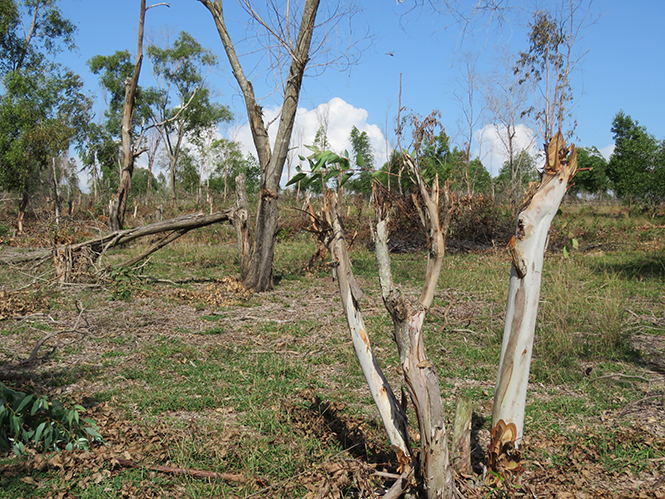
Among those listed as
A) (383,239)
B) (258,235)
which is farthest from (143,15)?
(383,239)

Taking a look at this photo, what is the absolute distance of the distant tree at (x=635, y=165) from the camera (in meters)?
22.7

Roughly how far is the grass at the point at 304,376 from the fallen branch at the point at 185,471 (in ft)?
0.14

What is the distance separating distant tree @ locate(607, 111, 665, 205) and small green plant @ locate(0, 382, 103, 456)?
24.5m

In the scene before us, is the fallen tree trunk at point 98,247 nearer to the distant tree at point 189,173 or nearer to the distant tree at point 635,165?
the distant tree at point 635,165

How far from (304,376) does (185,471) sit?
6.06 feet

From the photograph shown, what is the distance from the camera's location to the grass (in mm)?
3033

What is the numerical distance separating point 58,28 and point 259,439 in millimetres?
28612

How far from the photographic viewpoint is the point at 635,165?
2583cm

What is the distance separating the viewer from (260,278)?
827 centimetres

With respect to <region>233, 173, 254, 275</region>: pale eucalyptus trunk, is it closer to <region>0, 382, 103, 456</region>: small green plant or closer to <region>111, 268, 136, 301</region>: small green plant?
<region>111, 268, 136, 301</region>: small green plant

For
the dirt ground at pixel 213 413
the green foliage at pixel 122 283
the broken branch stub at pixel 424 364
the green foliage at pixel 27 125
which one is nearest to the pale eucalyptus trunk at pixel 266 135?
the dirt ground at pixel 213 413

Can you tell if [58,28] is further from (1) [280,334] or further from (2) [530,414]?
(2) [530,414]

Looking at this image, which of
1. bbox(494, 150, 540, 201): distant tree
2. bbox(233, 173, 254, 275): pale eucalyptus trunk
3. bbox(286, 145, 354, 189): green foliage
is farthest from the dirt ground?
bbox(494, 150, 540, 201): distant tree

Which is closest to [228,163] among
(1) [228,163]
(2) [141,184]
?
(1) [228,163]
